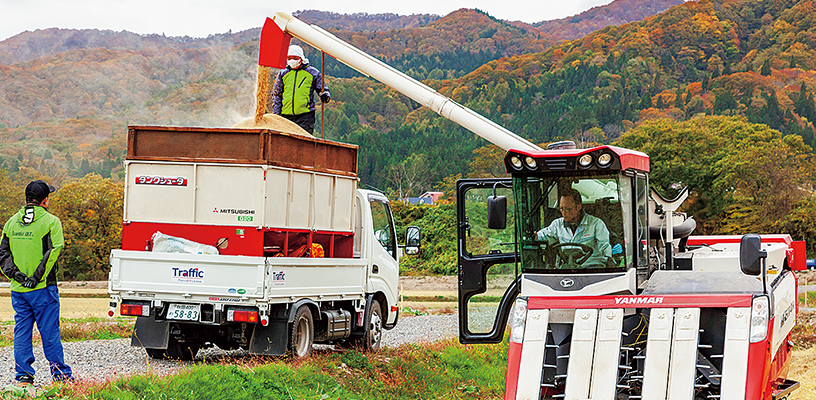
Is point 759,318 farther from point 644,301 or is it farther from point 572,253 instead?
point 572,253

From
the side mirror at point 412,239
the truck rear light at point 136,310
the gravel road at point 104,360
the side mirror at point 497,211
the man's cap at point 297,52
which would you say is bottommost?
the gravel road at point 104,360

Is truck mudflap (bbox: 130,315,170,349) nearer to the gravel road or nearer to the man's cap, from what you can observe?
the gravel road

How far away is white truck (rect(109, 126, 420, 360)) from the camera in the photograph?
31.8ft

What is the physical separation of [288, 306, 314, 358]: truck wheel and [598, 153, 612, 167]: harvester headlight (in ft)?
15.9

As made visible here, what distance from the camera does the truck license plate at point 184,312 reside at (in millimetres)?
9727

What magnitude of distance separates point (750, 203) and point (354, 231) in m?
44.3

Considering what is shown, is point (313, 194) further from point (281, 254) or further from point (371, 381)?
point (371, 381)

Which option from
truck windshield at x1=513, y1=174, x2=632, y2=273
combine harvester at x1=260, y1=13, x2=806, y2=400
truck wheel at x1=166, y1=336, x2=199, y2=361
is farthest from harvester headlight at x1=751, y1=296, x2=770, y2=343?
truck wheel at x1=166, y1=336, x2=199, y2=361

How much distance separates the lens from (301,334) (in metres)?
10.5

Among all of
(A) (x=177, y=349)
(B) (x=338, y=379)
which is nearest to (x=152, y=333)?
(A) (x=177, y=349)

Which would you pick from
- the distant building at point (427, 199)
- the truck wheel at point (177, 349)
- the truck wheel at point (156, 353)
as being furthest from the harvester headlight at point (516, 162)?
the distant building at point (427, 199)

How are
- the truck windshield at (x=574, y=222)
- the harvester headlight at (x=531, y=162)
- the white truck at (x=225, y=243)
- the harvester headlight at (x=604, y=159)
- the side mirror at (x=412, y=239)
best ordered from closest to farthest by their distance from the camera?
the harvester headlight at (x=604, y=159) < the truck windshield at (x=574, y=222) < the harvester headlight at (x=531, y=162) < the white truck at (x=225, y=243) < the side mirror at (x=412, y=239)

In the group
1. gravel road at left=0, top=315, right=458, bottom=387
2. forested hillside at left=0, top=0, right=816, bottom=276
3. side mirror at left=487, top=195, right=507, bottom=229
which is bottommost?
gravel road at left=0, top=315, right=458, bottom=387

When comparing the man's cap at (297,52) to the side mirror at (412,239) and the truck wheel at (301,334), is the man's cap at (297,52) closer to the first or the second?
the side mirror at (412,239)
